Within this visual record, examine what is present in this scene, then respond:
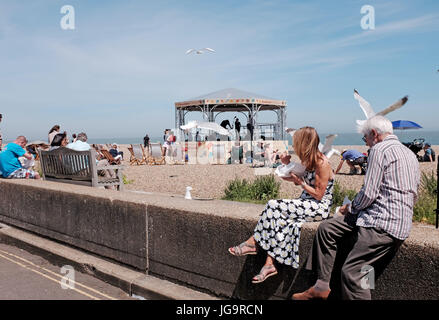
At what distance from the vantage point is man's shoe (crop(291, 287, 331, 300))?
2.76m

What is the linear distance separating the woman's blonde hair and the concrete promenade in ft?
1.73

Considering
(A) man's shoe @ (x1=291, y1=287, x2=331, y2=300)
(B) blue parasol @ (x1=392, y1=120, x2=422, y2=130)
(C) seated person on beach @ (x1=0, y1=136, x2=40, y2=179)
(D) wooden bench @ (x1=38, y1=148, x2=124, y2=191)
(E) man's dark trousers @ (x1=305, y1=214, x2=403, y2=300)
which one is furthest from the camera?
(B) blue parasol @ (x1=392, y1=120, x2=422, y2=130)

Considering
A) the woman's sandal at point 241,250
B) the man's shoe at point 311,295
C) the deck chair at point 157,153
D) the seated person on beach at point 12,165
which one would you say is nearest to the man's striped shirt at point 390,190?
the man's shoe at point 311,295

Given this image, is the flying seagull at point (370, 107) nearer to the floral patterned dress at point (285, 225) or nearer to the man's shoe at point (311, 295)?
the floral patterned dress at point (285, 225)

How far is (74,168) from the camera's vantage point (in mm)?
6992

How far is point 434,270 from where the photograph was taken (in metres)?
2.44

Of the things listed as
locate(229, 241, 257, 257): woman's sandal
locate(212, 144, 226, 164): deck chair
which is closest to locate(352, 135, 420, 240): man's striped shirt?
locate(229, 241, 257, 257): woman's sandal

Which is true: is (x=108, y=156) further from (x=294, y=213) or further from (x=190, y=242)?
(x=294, y=213)

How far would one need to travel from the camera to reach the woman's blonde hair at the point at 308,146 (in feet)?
10.8

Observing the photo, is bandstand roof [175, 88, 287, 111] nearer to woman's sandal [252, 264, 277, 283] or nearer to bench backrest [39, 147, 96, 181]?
bench backrest [39, 147, 96, 181]

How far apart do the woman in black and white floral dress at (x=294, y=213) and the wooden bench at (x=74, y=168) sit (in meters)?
3.97

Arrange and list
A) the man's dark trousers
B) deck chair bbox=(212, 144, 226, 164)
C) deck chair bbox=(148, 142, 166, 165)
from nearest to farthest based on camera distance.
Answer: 1. the man's dark trousers
2. deck chair bbox=(212, 144, 226, 164)
3. deck chair bbox=(148, 142, 166, 165)

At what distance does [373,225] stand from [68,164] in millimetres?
5617
